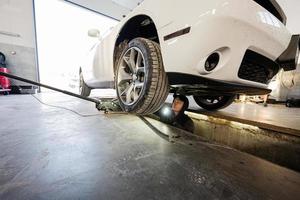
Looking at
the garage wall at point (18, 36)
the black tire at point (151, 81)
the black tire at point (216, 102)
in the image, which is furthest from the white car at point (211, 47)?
the garage wall at point (18, 36)

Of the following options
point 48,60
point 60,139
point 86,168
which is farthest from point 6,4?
point 86,168

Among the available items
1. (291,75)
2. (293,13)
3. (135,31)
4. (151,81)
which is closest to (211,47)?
(151,81)

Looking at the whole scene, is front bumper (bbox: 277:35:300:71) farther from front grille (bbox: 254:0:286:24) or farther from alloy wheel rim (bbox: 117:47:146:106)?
alloy wheel rim (bbox: 117:47:146:106)

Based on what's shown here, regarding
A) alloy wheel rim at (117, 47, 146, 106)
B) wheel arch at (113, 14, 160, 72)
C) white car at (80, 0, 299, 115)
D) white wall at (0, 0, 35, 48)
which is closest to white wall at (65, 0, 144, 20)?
white wall at (0, 0, 35, 48)

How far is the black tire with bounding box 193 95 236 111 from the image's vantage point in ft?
6.10

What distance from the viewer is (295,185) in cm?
69

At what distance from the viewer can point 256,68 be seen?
1021 millimetres

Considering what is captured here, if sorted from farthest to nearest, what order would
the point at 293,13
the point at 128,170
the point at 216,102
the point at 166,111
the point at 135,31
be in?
the point at 293,13
the point at 216,102
the point at 166,111
the point at 135,31
the point at 128,170

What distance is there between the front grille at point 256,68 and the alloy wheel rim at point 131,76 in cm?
68

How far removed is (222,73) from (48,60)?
646 centimetres

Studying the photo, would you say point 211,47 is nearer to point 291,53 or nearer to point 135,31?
point 291,53

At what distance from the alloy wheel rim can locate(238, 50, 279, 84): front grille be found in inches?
26.6

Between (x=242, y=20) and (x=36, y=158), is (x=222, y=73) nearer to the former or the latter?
(x=242, y=20)

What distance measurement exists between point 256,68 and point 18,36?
6815mm
